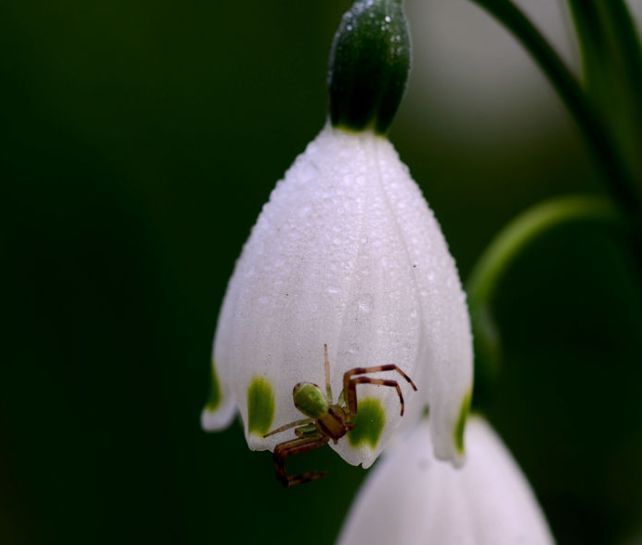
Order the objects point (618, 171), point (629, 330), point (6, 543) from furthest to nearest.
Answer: point (629, 330) → point (6, 543) → point (618, 171)

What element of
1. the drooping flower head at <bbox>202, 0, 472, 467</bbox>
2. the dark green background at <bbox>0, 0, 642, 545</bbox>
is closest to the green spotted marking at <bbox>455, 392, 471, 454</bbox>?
the drooping flower head at <bbox>202, 0, 472, 467</bbox>

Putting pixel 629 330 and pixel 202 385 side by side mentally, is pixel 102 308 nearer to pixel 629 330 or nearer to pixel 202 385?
pixel 202 385

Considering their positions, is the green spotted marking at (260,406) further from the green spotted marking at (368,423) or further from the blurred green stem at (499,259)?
the blurred green stem at (499,259)

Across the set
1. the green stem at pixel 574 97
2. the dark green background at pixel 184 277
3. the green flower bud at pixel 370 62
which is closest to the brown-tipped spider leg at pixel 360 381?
the green flower bud at pixel 370 62

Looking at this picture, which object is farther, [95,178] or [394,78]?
[95,178]

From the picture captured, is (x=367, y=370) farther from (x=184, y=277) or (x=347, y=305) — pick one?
(x=184, y=277)

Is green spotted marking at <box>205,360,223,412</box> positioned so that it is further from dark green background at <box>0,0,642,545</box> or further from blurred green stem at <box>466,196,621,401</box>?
dark green background at <box>0,0,642,545</box>

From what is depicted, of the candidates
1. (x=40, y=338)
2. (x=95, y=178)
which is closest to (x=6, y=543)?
(x=40, y=338)

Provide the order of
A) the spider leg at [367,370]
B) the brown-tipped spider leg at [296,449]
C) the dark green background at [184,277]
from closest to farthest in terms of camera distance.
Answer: the spider leg at [367,370], the brown-tipped spider leg at [296,449], the dark green background at [184,277]

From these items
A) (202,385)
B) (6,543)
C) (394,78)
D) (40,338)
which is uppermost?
(394,78)
